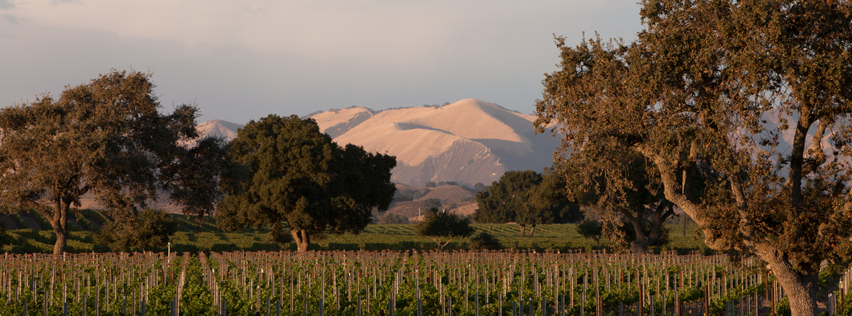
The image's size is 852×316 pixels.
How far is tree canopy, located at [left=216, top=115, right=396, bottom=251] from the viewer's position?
3928 cm

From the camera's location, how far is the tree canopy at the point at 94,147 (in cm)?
2692

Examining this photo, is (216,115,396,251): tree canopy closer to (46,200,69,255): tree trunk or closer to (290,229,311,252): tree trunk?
(290,229,311,252): tree trunk

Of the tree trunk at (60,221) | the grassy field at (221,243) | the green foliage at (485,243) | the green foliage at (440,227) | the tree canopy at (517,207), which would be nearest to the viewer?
the tree trunk at (60,221)

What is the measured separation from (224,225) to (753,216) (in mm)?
33923

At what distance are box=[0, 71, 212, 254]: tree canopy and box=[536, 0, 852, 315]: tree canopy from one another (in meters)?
20.4

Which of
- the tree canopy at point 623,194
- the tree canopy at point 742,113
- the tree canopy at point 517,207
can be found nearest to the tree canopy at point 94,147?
the tree canopy at point 623,194

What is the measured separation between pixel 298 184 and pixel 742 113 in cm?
3144

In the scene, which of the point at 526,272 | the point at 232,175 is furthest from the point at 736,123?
the point at 232,175

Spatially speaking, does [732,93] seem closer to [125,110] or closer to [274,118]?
[125,110]

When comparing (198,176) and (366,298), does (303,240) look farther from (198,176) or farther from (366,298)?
(366,298)

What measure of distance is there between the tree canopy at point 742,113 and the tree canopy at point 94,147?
20388 millimetres

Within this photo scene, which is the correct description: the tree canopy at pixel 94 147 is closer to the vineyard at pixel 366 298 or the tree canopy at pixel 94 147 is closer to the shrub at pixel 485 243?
the vineyard at pixel 366 298

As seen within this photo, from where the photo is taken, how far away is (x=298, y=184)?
134 ft

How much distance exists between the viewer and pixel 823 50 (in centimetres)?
1294
